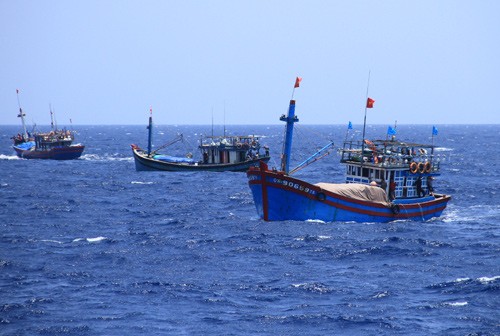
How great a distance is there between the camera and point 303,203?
4150cm

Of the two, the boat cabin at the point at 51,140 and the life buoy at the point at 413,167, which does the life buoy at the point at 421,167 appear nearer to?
the life buoy at the point at 413,167

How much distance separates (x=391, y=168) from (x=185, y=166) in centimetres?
4207

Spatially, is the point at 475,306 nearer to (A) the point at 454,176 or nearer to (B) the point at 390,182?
(B) the point at 390,182

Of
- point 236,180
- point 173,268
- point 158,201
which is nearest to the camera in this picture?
point 173,268

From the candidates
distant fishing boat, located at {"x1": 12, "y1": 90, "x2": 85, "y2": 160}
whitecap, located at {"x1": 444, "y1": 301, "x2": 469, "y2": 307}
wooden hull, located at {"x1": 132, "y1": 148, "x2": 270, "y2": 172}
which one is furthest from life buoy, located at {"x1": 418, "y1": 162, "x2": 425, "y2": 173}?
distant fishing boat, located at {"x1": 12, "y1": 90, "x2": 85, "y2": 160}

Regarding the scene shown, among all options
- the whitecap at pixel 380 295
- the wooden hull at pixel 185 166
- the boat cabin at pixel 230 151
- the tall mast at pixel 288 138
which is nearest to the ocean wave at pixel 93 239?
the tall mast at pixel 288 138

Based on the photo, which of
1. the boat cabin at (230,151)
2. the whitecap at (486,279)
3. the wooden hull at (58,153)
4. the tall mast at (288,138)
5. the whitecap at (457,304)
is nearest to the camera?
the whitecap at (457,304)

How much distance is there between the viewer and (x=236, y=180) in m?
73.7

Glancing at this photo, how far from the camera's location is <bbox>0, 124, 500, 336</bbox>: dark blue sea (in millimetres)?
23797

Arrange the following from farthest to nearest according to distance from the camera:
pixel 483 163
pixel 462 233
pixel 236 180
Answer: pixel 483 163 < pixel 236 180 < pixel 462 233

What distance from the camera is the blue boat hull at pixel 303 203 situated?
135 ft

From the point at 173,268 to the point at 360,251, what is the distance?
955 centimetres

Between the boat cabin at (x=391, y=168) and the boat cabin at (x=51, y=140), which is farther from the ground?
the boat cabin at (x=391, y=168)

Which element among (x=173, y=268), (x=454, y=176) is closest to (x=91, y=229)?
(x=173, y=268)
